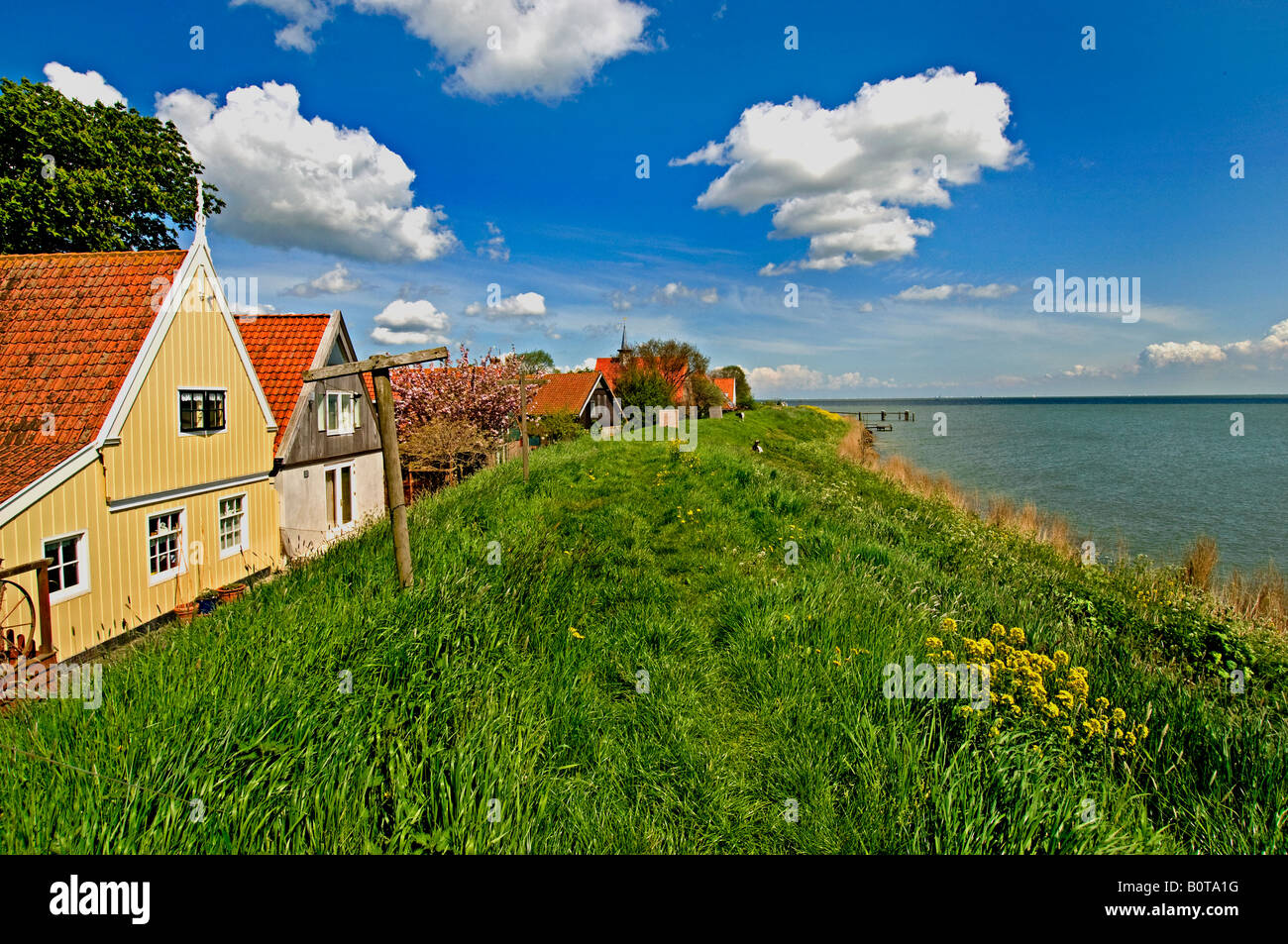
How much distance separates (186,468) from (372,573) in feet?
32.3

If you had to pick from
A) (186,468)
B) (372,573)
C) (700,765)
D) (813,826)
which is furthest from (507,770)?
(186,468)

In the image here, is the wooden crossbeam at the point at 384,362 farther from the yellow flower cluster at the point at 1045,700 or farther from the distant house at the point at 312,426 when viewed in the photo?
the distant house at the point at 312,426

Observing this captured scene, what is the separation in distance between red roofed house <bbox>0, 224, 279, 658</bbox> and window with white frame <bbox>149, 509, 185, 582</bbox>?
0.09ft

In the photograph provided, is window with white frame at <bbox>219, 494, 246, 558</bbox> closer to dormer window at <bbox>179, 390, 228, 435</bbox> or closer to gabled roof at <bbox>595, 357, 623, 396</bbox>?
dormer window at <bbox>179, 390, 228, 435</bbox>

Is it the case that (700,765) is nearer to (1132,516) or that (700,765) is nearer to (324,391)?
(324,391)

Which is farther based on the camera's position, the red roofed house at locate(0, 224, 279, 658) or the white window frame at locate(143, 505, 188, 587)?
the white window frame at locate(143, 505, 188, 587)

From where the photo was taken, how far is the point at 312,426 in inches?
666

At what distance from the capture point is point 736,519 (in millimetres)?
10977

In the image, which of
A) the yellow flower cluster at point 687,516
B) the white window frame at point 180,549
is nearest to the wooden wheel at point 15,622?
the white window frame at point 180,549

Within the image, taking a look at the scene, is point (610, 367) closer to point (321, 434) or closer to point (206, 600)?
point (321, 434)

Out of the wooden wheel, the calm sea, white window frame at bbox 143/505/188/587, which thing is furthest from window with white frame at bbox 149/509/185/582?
the calm sea

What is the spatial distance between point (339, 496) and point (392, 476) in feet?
48.2

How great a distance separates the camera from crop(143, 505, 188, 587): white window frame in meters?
11.3

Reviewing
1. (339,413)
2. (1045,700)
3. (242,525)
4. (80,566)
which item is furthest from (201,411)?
(1045,700)
